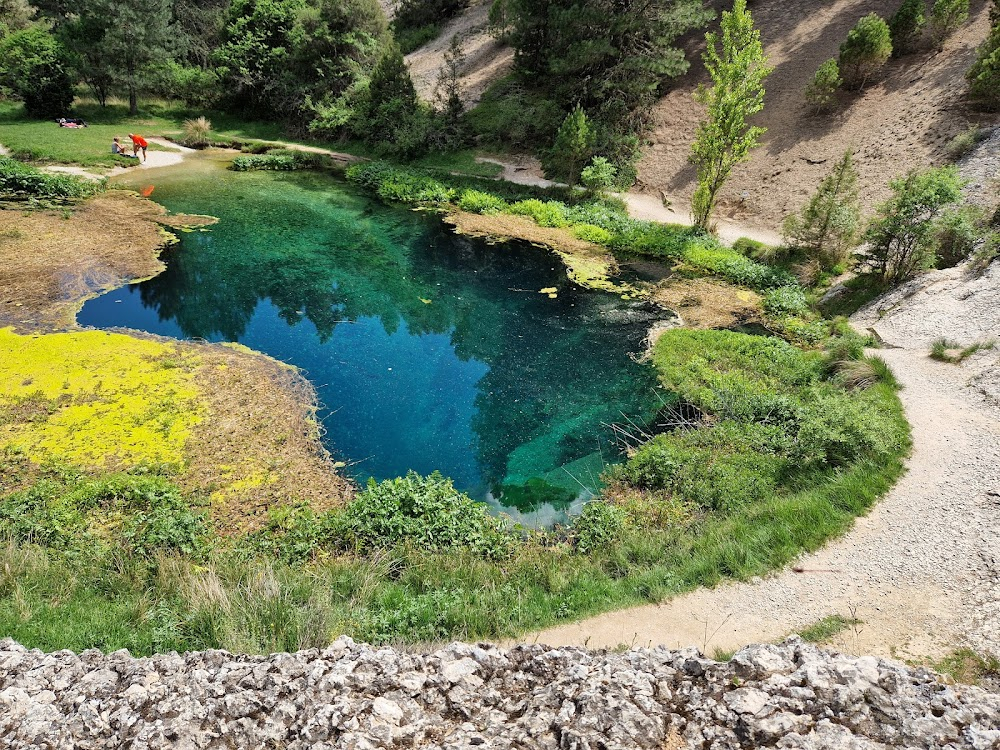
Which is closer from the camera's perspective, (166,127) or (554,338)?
(554,338)

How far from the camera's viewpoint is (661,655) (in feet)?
17.4

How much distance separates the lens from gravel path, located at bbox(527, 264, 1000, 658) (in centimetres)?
699

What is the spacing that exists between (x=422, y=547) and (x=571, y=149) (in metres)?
23.0

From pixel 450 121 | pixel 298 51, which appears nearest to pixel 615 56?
pixel 450 121

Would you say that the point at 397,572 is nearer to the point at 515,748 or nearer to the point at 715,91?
the point at 515,748

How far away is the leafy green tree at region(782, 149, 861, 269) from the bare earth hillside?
365 cm

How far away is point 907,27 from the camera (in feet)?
85.6

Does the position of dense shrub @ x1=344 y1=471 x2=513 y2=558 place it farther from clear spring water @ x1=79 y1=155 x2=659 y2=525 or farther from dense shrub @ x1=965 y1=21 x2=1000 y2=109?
dense shrub @ x1=965 y1=21 x2=1000 y2=109

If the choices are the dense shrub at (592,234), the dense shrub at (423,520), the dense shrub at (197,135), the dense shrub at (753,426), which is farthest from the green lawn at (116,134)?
the dense shrub at (423,520)

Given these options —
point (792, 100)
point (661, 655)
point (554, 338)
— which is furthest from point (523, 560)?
point (792, 100)

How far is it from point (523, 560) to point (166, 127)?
41393 mm

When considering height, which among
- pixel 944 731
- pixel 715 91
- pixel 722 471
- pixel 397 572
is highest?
pixel 715 91

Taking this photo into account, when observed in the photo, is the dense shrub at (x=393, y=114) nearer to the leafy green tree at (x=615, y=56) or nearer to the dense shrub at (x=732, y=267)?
the leafy green tree at (x=615, y=56)

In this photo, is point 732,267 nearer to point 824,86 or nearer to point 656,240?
point 656,240
